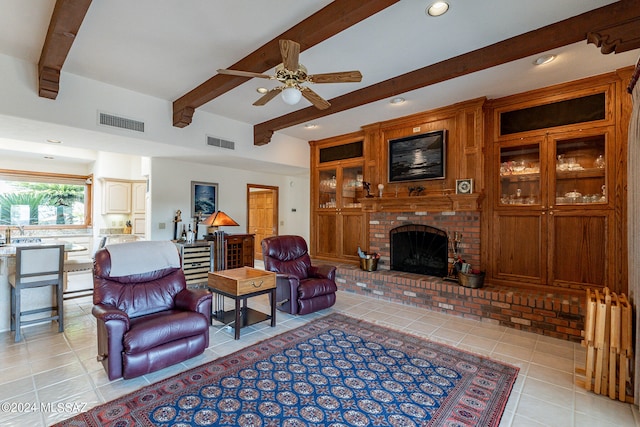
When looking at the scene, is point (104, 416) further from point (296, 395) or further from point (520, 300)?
point (520, 300)

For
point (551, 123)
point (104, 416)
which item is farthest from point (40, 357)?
point (551, 123)

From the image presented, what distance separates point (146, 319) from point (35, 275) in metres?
1.71

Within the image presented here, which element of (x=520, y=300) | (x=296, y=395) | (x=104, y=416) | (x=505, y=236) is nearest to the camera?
(x=104, y=416)

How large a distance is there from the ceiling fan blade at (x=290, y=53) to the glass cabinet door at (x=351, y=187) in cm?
366

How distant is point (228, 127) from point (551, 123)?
4.79 metres

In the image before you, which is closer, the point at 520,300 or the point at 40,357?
the point at 40,357

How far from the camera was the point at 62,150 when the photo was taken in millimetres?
6402

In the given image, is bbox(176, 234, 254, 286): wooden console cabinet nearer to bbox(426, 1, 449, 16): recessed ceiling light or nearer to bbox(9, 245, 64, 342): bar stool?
bbox(9, 245, 64, 342): bar stool

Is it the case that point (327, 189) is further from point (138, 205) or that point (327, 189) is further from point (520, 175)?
point (138, 205)

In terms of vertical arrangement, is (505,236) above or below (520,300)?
above

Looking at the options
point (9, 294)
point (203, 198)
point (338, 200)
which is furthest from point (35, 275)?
point (338, 200)

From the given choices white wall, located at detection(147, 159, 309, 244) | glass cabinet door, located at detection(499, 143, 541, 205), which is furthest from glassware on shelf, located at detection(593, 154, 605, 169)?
white wall, located at detection(147, 159, 309, 244)

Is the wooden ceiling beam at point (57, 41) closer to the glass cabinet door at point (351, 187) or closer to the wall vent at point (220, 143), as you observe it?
the wall vent at point (220, 143)

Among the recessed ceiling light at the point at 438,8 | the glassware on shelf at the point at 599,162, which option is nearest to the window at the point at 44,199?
the recessed ceiling light at the point at 438,8
